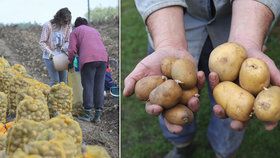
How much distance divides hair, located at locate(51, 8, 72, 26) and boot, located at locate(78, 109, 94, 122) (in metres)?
0.32

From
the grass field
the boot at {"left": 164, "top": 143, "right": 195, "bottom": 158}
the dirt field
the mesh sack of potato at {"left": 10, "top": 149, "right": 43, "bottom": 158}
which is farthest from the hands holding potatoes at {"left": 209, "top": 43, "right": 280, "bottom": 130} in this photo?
the grass field

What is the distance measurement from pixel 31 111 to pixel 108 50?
40cm

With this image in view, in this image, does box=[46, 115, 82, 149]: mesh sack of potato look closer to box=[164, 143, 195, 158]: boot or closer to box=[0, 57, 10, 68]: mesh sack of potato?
box=[0, 57, 10, 68]: mesh sack of potato

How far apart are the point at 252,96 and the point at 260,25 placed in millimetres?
328

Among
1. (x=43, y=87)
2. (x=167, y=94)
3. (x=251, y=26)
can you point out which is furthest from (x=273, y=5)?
(x=43, y=87)

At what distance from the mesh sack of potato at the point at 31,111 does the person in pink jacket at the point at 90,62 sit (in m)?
0.28

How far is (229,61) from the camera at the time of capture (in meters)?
1.69

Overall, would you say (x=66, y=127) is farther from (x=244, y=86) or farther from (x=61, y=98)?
(x=244, y=86)

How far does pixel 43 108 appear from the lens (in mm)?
1380

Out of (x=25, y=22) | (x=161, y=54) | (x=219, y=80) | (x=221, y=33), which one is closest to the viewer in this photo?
(x=25, y=22)

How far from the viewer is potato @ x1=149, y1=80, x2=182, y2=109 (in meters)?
1.66

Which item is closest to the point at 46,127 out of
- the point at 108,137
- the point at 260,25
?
the point at 108,137

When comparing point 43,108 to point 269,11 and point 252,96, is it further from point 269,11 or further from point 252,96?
point 269,11

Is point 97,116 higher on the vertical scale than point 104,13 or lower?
lower
